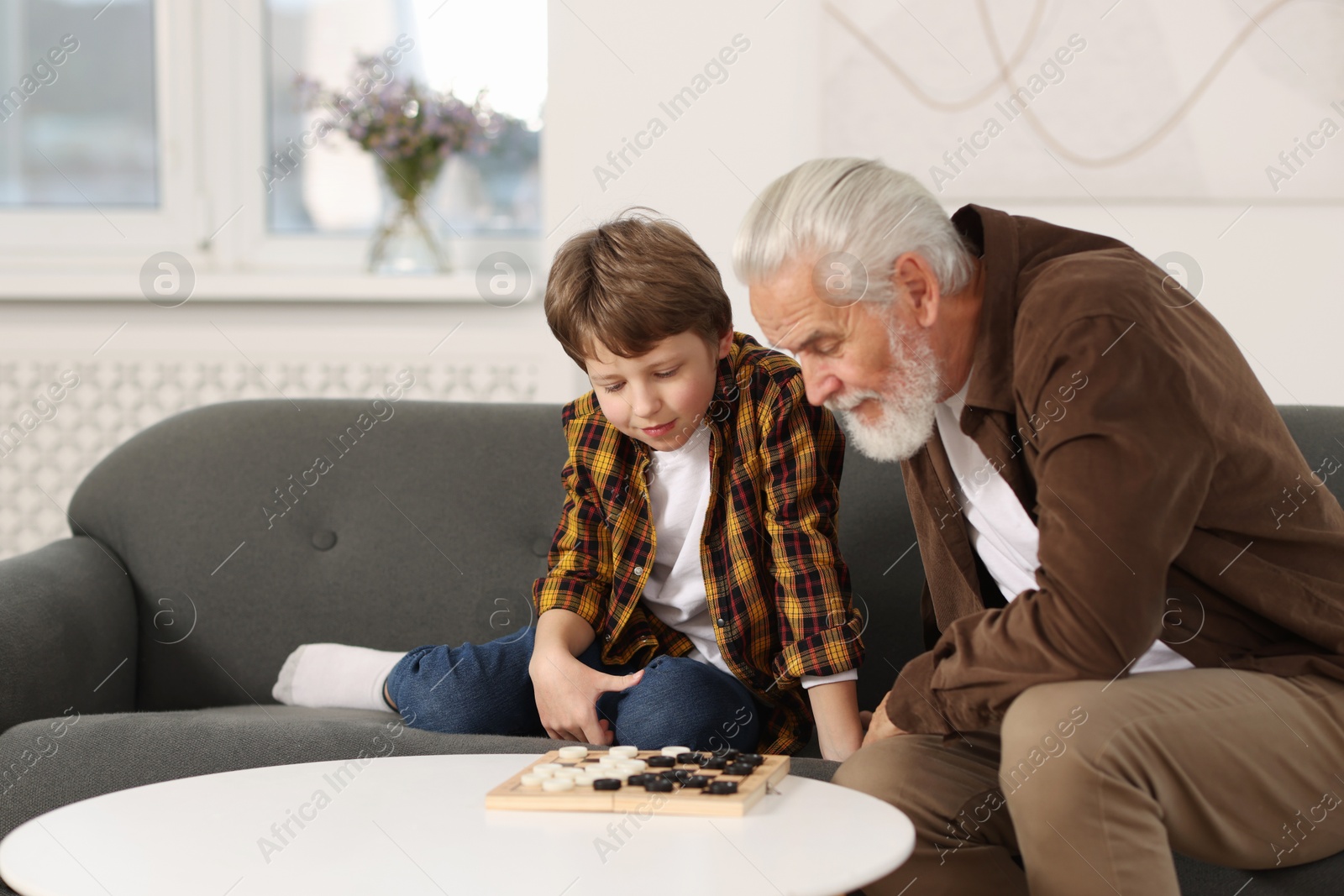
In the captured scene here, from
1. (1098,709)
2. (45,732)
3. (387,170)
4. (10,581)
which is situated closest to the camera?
(1098,709)

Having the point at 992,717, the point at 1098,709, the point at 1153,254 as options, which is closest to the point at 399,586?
the point at 992,717

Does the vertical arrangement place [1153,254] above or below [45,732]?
above

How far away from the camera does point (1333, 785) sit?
1.14 m

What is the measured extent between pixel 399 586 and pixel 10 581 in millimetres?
536

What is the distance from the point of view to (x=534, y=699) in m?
1.65

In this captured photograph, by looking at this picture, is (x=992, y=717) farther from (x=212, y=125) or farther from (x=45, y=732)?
(x=212, y=125)

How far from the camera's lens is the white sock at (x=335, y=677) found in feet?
5.73

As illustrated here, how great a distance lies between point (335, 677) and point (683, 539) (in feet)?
1.84

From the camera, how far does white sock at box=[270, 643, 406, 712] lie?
1.75 metres

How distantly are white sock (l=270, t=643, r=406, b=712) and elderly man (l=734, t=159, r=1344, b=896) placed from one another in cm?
75
